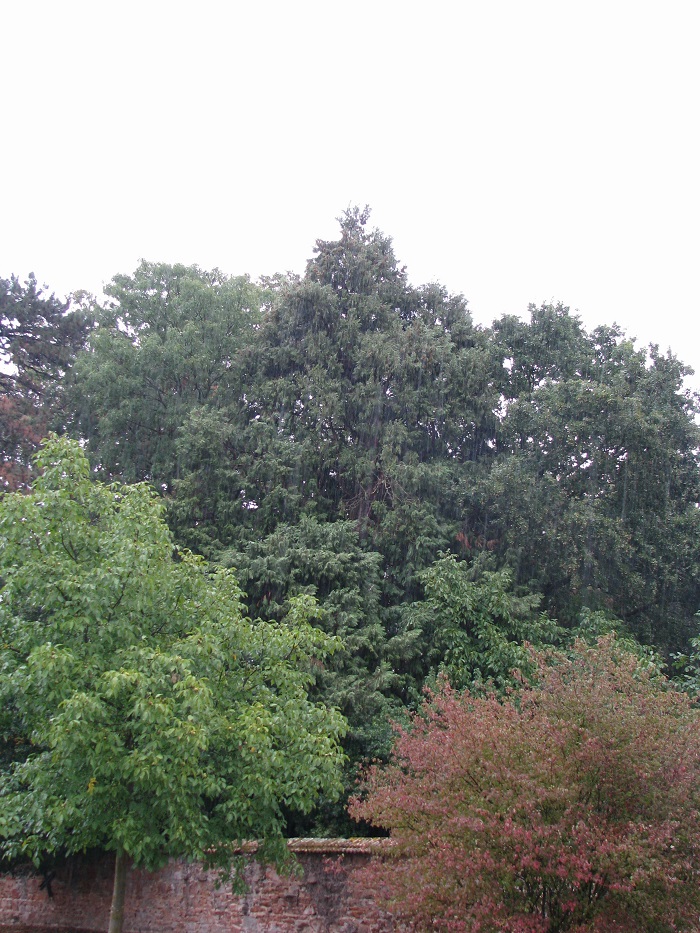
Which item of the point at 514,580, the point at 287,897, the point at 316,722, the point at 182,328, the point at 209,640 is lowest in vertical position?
the point at 287,897

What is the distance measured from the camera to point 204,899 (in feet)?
A: 36.5

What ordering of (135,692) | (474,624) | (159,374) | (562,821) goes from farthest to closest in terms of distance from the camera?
(159,374) → (474,624) → (135,692) → (562,821)

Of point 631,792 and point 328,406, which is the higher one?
point 328,406

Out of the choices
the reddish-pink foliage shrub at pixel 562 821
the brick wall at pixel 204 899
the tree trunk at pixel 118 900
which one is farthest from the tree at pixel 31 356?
the reddish-pink foliage shrub at pixel 562 821

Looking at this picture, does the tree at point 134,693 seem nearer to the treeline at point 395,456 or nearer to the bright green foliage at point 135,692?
the bright green foliage at point 135,692

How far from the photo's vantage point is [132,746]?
8406 millimetres

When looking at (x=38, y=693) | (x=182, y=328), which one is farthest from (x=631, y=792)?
(x=182, y=328)

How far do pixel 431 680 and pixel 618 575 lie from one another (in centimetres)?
561

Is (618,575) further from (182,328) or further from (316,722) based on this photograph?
(182,328)

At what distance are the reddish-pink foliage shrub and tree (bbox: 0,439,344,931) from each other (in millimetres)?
2007

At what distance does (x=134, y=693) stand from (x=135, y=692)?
0.06 feet

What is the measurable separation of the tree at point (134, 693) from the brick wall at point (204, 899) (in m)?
1.17

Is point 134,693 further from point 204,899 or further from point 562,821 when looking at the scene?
point 204,899

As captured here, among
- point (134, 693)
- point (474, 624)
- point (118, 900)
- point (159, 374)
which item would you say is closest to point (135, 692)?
point (134, 693)
